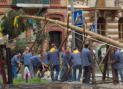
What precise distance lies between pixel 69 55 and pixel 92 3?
59.2 ft

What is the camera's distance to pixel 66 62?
17734mm

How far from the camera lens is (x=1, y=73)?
47.4ft

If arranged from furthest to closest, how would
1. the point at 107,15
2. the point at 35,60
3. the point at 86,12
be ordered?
the point at 107,15 → the point at 86,12 → the point at 35,60

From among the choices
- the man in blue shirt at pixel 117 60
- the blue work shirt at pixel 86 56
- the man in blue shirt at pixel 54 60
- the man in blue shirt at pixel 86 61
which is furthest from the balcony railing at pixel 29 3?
the man in blue shirt at pixel 117 60

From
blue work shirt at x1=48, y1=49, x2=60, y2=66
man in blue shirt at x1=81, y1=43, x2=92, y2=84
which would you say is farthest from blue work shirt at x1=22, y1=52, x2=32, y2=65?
man in blue shirt at x1=81, y1=43, x2=92, y2=84

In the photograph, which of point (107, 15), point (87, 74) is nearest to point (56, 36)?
point (107, 15)

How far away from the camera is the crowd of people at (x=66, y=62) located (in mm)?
15859

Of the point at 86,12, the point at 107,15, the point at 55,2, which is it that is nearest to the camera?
the point at 55,2

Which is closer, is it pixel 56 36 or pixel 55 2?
pixel 56 36

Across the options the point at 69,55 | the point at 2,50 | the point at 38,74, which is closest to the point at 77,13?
the point at 69,55

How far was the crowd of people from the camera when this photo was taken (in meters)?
15.9

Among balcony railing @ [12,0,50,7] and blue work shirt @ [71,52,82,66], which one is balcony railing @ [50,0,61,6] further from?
blue work shirt @ [71,52,82,66]

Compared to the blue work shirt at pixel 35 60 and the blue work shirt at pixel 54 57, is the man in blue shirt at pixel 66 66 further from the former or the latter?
the blue work shirt at pixel 35 60

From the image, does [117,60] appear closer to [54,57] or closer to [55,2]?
[54,57]
